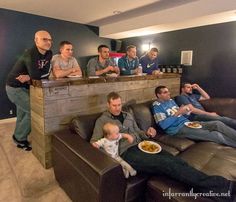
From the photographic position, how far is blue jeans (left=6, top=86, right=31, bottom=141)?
265cm

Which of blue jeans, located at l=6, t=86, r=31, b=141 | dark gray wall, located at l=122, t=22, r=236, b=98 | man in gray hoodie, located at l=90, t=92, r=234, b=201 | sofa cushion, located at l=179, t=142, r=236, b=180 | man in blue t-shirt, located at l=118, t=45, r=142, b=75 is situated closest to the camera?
man in gray hoodie, located at l=90, t=92, r=234, b=201

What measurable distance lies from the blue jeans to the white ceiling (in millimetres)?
1956

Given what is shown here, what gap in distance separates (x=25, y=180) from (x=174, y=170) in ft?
5.27

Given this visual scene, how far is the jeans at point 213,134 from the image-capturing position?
2318 millimetres

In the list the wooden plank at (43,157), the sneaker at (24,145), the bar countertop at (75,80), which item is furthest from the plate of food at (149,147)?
the sneaker at (24,145)

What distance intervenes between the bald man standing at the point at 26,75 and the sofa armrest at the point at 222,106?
2.84m

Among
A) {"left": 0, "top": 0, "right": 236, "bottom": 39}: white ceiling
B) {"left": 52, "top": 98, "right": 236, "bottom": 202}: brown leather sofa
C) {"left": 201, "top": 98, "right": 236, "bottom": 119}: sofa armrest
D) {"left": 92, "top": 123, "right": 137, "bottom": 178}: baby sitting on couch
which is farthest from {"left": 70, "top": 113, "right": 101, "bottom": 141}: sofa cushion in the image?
{"left": 0, "top": 0, "right": 236, "bottom": 39}: white ceiling

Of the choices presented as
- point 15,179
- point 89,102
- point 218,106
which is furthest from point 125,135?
point 218,106

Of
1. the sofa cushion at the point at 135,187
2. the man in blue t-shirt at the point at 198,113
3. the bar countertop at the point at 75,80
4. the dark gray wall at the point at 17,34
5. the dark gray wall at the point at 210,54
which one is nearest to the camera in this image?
the sofa cushion at the point at 135,187

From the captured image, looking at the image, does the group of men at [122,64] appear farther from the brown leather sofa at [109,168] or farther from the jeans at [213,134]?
the jeans at [213,134]

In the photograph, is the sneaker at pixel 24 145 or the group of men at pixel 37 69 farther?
the sneaker at pixel 24 145

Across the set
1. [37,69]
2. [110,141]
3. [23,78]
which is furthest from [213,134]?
[23,78]

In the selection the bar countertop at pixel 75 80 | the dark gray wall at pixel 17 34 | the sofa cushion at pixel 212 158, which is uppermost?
the dark gray wall at pixel 17 34

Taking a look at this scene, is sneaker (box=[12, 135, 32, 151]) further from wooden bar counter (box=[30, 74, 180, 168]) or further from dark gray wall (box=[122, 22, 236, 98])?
dark gray wall (box=[122, 22, 236, 98])
